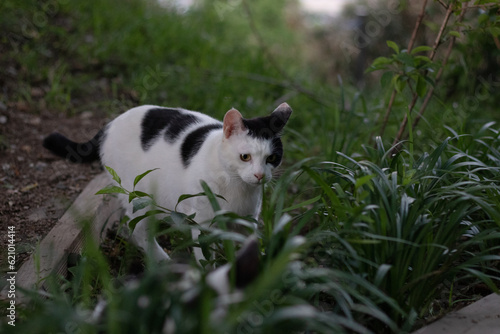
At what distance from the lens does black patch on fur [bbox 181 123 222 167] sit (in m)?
2.19

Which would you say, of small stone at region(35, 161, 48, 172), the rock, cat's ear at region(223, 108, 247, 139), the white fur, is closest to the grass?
the white fur

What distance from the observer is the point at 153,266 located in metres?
1.34

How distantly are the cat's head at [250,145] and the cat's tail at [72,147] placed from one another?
0.75 meters

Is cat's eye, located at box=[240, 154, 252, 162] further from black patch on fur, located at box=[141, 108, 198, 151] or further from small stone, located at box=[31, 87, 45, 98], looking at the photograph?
small stone, located at box=[31, 87, 45, 98]

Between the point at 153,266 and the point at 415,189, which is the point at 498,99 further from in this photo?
the point at 153,266

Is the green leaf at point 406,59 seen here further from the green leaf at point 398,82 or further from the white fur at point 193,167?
the white fur at point 193,167

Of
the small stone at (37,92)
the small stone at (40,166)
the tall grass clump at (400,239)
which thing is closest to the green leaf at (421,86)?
the tall grass clump at (400,239)

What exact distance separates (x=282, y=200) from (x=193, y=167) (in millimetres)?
532

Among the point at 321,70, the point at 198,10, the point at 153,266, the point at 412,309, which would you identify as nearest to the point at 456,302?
the point at 412,309

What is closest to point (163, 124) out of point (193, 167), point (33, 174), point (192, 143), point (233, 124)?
point (192, 143)

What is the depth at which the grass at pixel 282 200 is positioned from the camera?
1.24 m

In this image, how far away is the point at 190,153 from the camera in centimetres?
220

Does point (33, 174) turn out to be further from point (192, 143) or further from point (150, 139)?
point (192, 143)

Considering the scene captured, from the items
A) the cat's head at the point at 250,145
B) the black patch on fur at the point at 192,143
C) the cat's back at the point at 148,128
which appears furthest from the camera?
the cat's back at the point at 148,128
